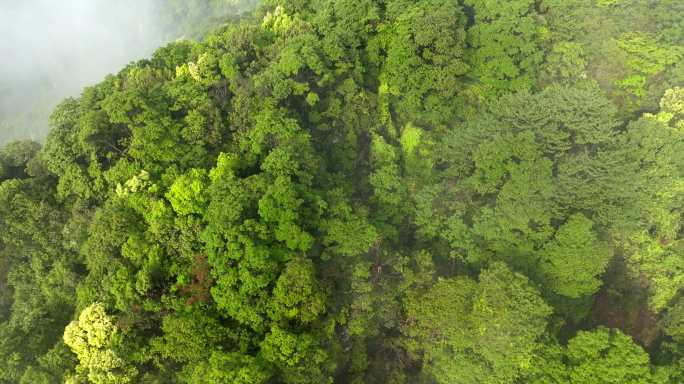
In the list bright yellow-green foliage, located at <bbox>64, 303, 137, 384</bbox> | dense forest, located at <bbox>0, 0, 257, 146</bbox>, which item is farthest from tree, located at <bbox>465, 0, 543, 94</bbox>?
dense forest, located at <bbox>0, 0, 257, 146</bbox>

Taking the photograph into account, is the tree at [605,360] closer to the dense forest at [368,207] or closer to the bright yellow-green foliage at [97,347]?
the dense forest at [368,207]

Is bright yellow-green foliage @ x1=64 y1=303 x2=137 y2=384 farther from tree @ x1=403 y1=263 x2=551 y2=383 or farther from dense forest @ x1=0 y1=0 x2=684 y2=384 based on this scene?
tree @ x1=403 y1=263 x2=551 y2=383

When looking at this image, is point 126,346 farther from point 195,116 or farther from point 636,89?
point 636,89

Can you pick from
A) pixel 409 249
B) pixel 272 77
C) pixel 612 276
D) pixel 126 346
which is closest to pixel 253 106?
pixel 272 77

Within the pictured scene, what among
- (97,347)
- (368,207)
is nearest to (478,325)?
(368,207)

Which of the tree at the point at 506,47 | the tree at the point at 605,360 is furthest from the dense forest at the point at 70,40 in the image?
the tree at the point at 605,360

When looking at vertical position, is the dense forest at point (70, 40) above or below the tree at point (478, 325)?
above

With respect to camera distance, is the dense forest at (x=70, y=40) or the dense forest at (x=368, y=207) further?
the dense forest at (x=70, y=40)

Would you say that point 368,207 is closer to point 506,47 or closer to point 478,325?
point 478,325
